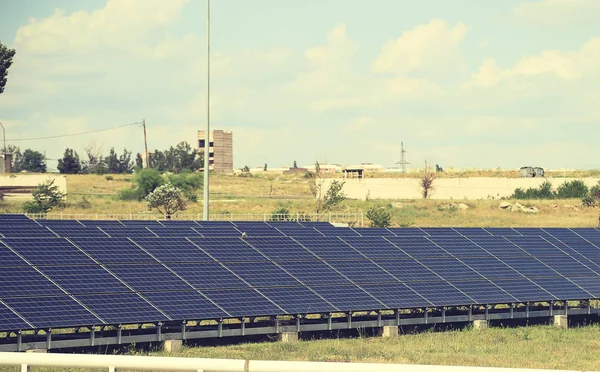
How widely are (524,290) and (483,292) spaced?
2.28m

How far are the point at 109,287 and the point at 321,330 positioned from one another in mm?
8831

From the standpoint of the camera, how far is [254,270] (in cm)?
3712

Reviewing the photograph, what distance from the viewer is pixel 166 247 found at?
37469mm

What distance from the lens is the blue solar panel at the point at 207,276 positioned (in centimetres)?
3481

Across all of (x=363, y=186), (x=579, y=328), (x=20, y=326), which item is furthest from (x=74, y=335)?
(x=363, y=186)

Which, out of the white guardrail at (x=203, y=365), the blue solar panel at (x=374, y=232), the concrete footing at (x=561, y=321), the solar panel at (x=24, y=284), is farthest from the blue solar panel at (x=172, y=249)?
the white guardrail at (x=203, y=365)

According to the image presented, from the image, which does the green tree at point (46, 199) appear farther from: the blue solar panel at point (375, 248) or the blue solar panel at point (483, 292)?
the blue solar panel at point (483, 292)

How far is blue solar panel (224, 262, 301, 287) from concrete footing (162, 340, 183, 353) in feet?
15.2

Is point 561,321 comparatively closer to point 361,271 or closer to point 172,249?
point 361,271

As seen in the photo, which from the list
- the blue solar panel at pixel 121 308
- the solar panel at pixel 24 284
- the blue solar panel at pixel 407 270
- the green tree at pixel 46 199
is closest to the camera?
the solar panel at pixel 24 284

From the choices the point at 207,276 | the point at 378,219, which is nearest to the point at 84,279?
the point at 207,276

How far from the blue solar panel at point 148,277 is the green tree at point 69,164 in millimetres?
154967

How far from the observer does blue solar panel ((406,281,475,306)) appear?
38.2m

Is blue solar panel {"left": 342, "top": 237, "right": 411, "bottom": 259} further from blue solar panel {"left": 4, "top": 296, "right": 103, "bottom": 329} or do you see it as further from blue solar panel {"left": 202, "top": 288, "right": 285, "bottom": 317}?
blue solar panel {"left": 4, "top": 296, "right": 103, "bottom": 329}
